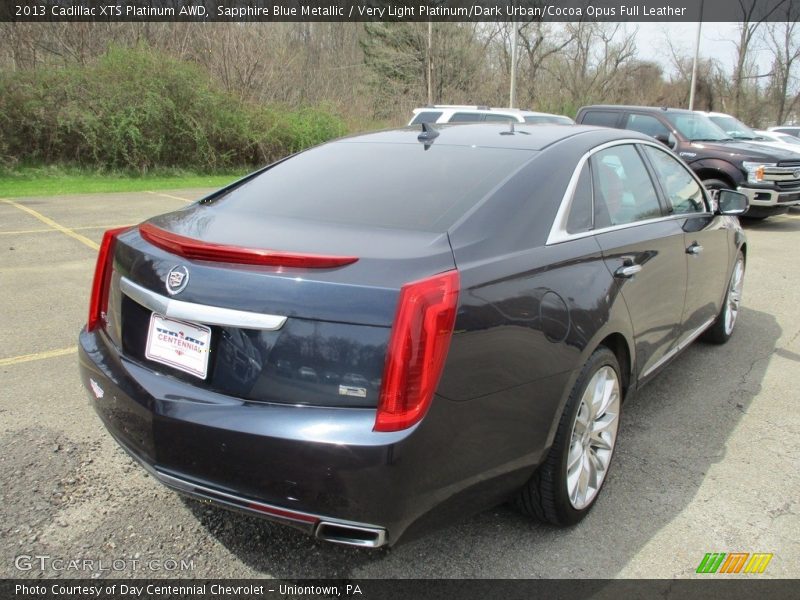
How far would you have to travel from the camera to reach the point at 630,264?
309 centimetres

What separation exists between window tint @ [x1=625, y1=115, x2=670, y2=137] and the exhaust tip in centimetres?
1091

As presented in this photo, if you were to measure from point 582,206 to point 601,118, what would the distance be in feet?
32.8

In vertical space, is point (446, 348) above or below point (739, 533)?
above

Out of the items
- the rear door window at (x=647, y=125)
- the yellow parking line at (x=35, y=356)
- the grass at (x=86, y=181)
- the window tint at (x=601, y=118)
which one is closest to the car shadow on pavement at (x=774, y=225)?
the rear door window at (x=647, y=125)

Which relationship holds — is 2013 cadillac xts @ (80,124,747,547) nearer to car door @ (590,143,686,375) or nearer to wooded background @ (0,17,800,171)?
car door @ (590,143,686,375)

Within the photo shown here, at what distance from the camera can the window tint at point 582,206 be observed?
2.83m

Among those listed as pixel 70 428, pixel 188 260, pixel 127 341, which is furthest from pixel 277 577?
pixel 70 428

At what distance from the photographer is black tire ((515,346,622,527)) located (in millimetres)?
2580

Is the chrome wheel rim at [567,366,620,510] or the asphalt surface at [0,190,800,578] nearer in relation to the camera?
the asphalt surface at [0,190,800,578]

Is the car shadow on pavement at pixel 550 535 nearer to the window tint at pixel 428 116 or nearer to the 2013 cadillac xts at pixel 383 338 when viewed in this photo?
the 2013 cadillac xts at pixel 383 338

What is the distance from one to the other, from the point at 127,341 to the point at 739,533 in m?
2.65

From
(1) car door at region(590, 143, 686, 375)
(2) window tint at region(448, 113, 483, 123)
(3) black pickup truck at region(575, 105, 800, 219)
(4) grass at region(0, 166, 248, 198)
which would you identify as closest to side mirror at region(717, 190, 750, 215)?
(1) car door at region(590, 143, 686, 375)

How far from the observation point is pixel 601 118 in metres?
12.0

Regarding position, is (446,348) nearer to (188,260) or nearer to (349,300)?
(349,300)
